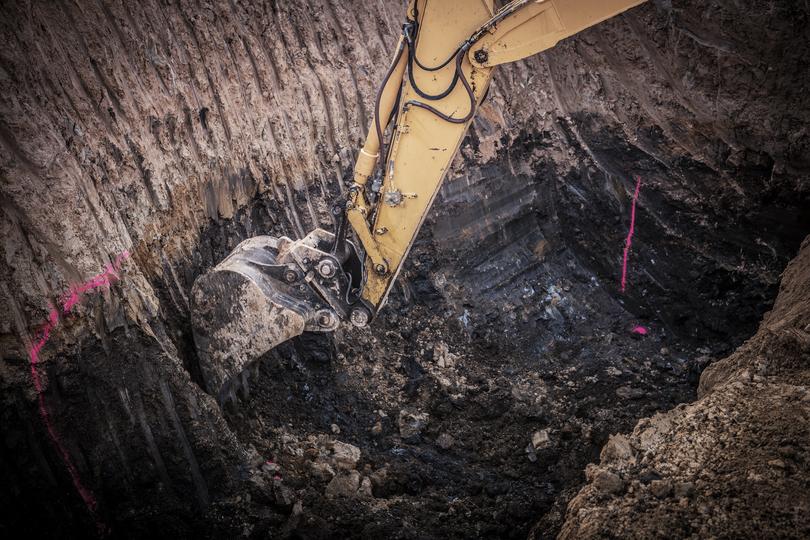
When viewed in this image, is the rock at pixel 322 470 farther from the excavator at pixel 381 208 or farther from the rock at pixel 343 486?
the excavator at pixel 381 208

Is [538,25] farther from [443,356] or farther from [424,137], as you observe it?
[443,356]

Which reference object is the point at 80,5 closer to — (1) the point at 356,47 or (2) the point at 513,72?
(1) the point at 356,47

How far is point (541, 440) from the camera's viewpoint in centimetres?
423

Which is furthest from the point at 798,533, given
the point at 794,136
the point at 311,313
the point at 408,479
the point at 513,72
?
the point at 513,72

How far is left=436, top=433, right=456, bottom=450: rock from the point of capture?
170 inches

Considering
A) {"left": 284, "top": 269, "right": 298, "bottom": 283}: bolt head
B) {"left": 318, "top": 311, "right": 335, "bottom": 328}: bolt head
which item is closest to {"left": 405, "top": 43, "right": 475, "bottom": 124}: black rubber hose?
{"left": 284, "top": 269, "right": 298, "bottom": 283}: bolt head

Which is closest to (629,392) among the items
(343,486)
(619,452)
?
(619,452)

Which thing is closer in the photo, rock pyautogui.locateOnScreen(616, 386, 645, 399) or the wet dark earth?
the wet dark earth

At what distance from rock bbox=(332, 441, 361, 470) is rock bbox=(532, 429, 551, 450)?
1.30 meters

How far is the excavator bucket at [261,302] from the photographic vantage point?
389cm

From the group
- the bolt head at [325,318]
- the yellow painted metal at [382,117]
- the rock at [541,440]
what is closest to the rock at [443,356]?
the rock at [541,440]

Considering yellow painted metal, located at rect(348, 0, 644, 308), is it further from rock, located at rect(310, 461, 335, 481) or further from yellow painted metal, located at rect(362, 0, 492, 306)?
rock, located at rect(310, 461, 335, 481)

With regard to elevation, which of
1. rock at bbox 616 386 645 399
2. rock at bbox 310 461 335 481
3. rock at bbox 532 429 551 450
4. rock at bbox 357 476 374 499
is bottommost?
rock at bbox 616 386 645 399

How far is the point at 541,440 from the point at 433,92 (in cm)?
259
